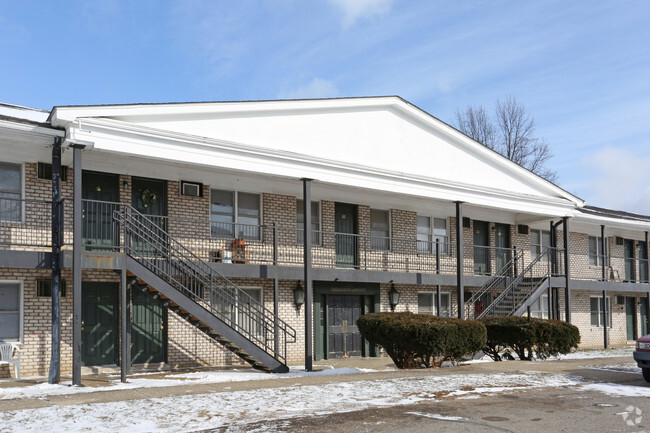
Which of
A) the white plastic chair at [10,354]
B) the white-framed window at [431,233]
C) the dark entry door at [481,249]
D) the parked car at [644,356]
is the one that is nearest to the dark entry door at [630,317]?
the dark entry door at [481,249]

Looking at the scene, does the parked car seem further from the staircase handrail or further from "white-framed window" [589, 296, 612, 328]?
"white-framed window" [589, 296, 612, 328]

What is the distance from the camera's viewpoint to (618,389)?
511 inches

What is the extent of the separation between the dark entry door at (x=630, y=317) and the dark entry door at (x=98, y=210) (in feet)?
78.1

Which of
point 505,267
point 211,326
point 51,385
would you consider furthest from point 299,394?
point 505,267

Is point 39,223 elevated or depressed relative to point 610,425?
elevated

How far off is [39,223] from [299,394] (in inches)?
293

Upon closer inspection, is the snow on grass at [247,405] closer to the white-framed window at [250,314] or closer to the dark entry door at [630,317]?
the white-framed window at [250,314]

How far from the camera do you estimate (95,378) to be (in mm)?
14766

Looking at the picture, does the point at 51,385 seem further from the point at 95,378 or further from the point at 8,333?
the point at 8,333

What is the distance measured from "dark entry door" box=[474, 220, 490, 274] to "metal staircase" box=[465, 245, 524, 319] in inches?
22.0

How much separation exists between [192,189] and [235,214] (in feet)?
4.89

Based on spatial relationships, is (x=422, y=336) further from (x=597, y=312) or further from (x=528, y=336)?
(x=597, y=312)

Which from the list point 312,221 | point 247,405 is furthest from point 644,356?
point 312,221

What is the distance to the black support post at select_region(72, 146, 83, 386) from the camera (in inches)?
525
